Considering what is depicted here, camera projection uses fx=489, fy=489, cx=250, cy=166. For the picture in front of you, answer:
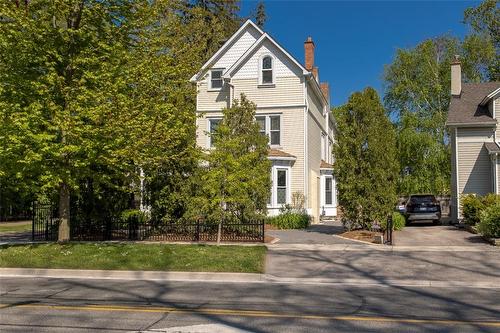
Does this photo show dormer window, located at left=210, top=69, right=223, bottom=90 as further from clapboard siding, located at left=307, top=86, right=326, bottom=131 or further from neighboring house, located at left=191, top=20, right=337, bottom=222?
clapboard siding, located at left=307, top=86, right=326, bottom=131

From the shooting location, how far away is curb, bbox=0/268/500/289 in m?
12.0

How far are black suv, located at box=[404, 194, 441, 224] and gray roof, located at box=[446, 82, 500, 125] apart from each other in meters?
4.36

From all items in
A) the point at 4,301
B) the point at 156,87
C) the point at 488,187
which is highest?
the point at 156,87

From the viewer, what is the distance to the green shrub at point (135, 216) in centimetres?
1978

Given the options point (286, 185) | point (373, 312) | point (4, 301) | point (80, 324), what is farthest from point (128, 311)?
point (286, 185)

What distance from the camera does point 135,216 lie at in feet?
65.8

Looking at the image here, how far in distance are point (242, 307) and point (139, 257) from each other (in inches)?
257

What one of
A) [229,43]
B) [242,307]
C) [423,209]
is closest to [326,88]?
[229,43]

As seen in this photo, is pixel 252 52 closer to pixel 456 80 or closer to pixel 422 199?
pixel 422 199

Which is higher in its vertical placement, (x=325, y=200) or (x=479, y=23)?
(x=479, y=23)

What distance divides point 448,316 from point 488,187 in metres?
19.3

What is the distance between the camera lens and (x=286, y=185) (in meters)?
27.4

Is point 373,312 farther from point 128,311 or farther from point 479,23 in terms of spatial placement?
point 479,23

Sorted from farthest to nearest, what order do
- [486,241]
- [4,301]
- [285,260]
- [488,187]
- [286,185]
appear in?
1. [286,185]
2. [488,187]
3. [486,241]
4. [285,260]
5. [4,301]
